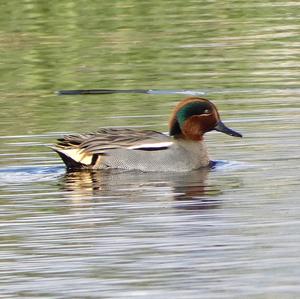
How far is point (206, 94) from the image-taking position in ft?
61.1

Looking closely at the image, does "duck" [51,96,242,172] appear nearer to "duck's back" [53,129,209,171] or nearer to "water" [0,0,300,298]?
"duck's back" [53,129,209,171]

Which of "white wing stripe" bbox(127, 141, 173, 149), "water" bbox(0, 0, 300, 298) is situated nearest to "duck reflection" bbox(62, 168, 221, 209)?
"water" bbox(0, 0, 300, 298)

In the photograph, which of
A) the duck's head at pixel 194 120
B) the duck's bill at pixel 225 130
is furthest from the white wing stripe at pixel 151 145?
the duck's bill at pixel 225 130

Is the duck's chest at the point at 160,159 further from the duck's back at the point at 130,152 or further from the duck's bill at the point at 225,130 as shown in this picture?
the duck's bill at the point at 225,130

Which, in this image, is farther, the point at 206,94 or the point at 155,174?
the point at 206,94

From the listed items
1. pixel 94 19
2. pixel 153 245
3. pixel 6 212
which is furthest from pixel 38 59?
pixel 153 245

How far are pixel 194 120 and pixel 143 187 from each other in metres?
1.67

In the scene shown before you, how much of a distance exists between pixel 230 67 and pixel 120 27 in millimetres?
6256

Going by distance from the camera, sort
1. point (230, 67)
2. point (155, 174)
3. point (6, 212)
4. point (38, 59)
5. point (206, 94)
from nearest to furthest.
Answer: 1. point (6, 212)
2. point (155, 174)
3. point (206, 94)
4. point (230, 67)
5. point (38, 59)

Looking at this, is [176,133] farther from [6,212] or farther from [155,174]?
[6,212]

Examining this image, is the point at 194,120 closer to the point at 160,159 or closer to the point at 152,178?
the point at 160,159

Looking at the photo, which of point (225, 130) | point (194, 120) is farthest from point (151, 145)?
point (225, 130)

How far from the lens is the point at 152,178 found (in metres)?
13.7

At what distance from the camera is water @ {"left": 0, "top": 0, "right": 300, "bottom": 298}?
9.47m
